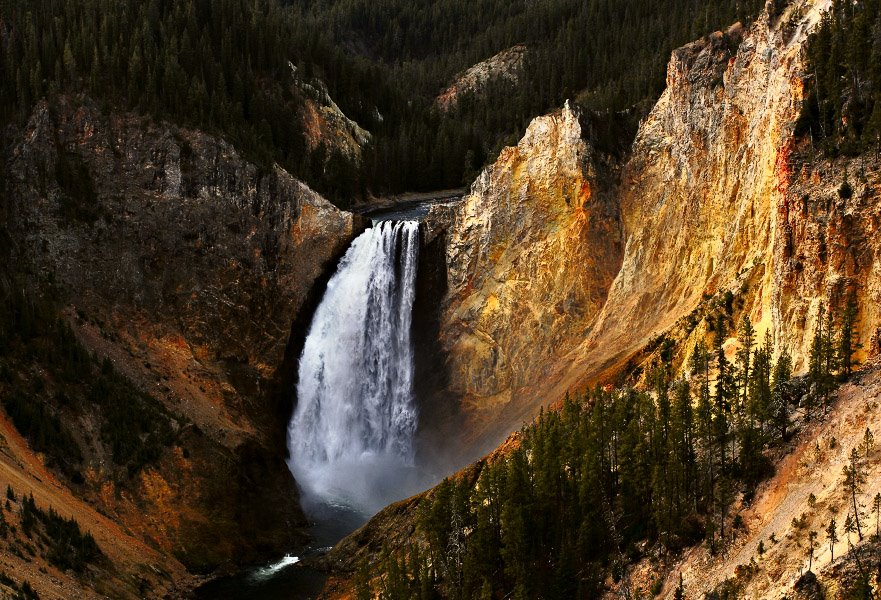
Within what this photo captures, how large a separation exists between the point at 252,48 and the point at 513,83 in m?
52.0

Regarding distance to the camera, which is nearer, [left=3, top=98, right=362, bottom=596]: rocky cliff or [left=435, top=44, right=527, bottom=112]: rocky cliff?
[left=3, top=98, right=362, bottom=596]: rocky cliff

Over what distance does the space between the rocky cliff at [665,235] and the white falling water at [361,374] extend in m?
A: 4.22

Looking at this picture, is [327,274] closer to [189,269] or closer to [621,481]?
[189,269]

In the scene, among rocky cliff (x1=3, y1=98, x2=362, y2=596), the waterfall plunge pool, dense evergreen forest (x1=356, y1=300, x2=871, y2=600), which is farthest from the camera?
the waterfall plunge pool

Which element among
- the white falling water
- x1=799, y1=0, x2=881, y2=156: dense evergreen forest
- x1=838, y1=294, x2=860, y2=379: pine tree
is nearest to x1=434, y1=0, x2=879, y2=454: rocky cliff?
x1=838, y1=294, x2=860, y2=379: pine tree

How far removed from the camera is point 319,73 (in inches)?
4122

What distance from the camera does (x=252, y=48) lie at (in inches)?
3725

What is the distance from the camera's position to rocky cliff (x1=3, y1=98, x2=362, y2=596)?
2534 inches

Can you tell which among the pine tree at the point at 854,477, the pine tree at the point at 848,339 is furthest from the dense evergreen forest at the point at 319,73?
the pine tree at the point at 854,477

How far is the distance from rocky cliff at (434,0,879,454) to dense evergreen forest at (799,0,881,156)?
3.04 ft

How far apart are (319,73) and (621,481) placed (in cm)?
7384

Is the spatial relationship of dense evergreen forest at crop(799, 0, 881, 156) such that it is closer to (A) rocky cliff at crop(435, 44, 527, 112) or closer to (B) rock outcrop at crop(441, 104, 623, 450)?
(B) rock outcrop at crop(441, 104, 623, 450)

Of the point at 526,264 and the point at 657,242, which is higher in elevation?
the point at 657,242

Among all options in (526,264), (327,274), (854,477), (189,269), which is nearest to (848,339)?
(854,477)
